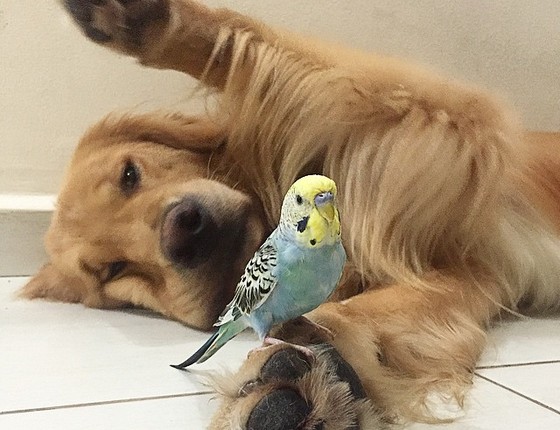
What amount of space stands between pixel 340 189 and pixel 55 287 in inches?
22.7

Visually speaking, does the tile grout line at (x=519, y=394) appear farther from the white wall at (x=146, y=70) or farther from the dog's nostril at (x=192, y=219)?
the white wall at (x=146, y=70)

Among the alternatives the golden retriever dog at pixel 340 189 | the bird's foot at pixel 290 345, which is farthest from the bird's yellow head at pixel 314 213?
the golden retriever dog at pixel 340 189

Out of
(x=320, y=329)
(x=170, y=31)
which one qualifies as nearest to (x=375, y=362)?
(x=320, y=329)

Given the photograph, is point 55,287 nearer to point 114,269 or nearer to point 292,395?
point 114,269

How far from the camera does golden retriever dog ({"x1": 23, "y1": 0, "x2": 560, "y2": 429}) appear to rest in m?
0.99

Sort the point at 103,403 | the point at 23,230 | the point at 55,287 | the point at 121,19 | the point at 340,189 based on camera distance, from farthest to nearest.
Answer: the point at 23,230 → the point at 55,287 → the point at 340,189 → the point at 121,19 → the point at 103,403

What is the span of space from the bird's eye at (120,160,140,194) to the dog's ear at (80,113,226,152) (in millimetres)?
85

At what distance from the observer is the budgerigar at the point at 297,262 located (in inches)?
24.6

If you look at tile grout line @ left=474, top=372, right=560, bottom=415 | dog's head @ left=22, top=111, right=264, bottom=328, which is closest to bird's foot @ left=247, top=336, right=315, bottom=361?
tile grout line @ left=474, top=372, right=560, bottom=415

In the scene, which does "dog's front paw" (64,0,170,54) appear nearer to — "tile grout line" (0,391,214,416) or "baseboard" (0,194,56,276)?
"tile grout line" (0,391,214,416)

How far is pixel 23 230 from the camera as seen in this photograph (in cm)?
160

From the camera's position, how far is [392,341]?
88cm

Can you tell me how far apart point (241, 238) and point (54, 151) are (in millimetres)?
651

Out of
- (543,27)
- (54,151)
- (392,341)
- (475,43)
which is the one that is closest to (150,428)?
(392,341)
